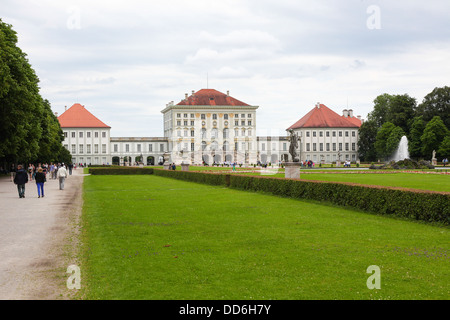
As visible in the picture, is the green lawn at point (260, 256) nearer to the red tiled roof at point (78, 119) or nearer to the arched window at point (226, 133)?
the red tiled roof at point (78, 119)

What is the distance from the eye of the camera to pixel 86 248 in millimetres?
8070

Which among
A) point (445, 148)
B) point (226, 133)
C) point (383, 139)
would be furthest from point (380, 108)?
point (226, 133)

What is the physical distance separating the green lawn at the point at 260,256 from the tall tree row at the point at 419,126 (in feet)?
178

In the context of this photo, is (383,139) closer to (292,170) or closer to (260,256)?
(292,170)

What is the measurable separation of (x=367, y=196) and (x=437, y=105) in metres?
58.7

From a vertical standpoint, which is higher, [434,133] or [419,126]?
[419,126]

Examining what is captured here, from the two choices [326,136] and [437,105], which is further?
[326,136]

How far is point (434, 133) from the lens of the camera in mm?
61062

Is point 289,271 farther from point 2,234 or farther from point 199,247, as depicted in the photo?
point 2,234

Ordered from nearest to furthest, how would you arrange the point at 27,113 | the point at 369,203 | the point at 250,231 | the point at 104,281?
the point at 104,281 < the point at 250,231 < the point at 369,203 < the point at 27,113

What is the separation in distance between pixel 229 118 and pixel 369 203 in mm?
92753

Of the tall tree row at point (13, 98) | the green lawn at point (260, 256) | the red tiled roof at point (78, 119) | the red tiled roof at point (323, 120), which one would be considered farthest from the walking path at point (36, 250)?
the red tiled roof at point (78, 119)

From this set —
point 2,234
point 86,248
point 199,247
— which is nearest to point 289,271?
point 199,247

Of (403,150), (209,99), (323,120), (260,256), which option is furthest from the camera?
(209,99)
